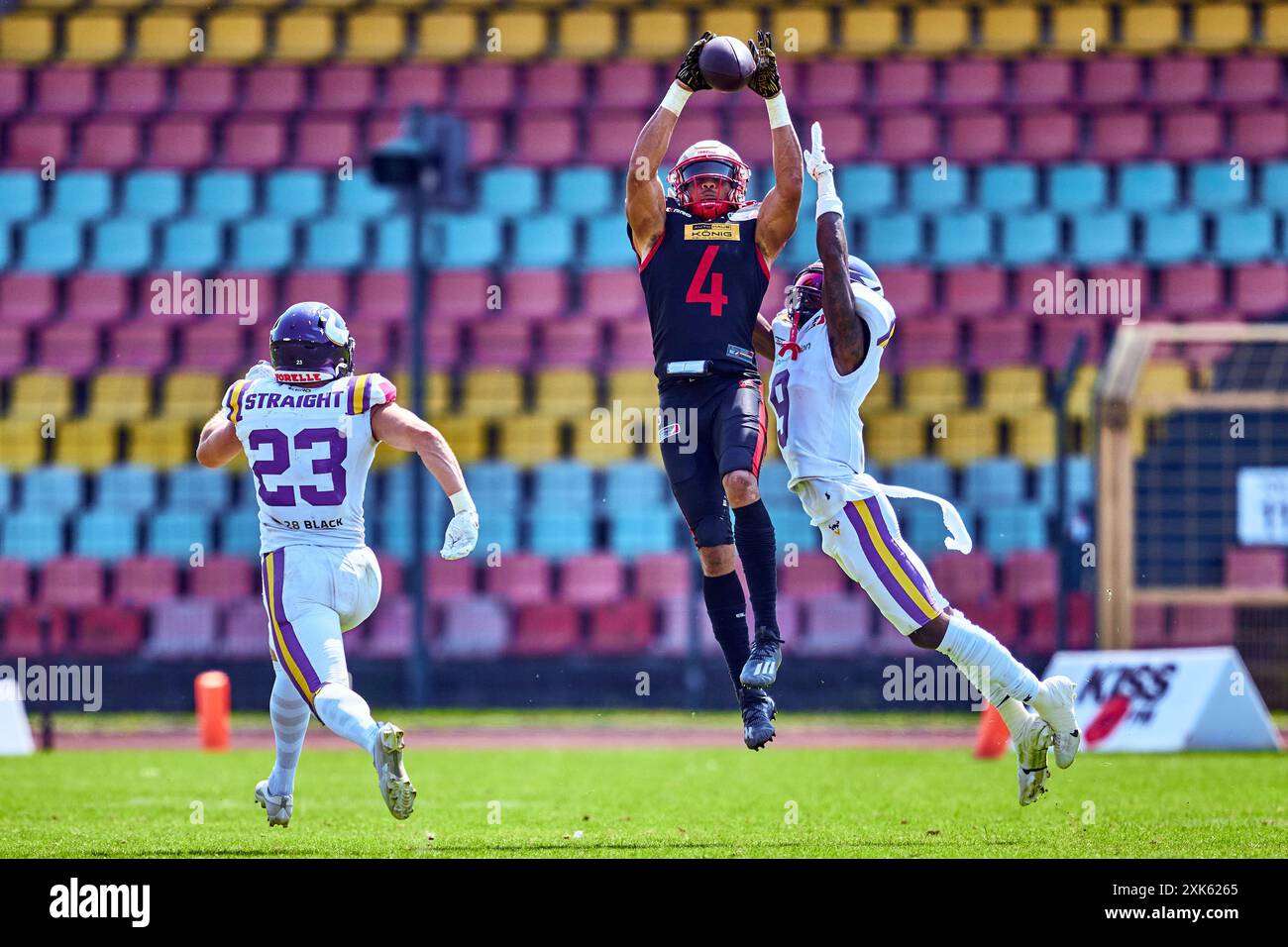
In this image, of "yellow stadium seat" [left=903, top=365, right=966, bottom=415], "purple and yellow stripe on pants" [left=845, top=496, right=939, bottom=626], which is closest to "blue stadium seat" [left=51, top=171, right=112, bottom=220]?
"yellow stadium seat" [left=903, top=365, right=966, bottom=415]

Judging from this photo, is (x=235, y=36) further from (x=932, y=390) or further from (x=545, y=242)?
(x=932, y=390)

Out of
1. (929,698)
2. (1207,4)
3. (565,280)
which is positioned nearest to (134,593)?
(565,280)

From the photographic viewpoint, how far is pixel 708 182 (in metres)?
9.37

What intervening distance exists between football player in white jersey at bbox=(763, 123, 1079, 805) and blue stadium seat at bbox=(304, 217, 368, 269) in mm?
12199

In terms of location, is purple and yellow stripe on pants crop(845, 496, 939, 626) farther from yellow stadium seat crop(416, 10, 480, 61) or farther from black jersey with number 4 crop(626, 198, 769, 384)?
yellow stadium seat crop(416, 10, 480, 61)

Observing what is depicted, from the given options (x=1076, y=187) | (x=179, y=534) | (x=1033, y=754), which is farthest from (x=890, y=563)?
(x=1076, y=187)

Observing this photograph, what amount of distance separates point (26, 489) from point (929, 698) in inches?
341

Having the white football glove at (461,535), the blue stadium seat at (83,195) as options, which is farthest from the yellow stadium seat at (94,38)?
the white football glove at (461,535)

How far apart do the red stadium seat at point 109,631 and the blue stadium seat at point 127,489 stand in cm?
106

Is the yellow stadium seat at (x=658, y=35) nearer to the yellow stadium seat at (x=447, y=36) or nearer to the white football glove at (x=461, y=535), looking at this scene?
the yellow stadium seat at (x=447, y=36)

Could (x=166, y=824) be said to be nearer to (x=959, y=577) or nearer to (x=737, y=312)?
(x=737, y=312)

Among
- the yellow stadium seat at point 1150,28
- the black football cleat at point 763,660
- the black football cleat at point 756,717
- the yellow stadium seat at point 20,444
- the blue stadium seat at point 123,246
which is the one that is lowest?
the black football cleat at point 756,717

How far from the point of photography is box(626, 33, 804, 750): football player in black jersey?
29.9 feet

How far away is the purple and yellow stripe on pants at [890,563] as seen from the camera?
887cm
